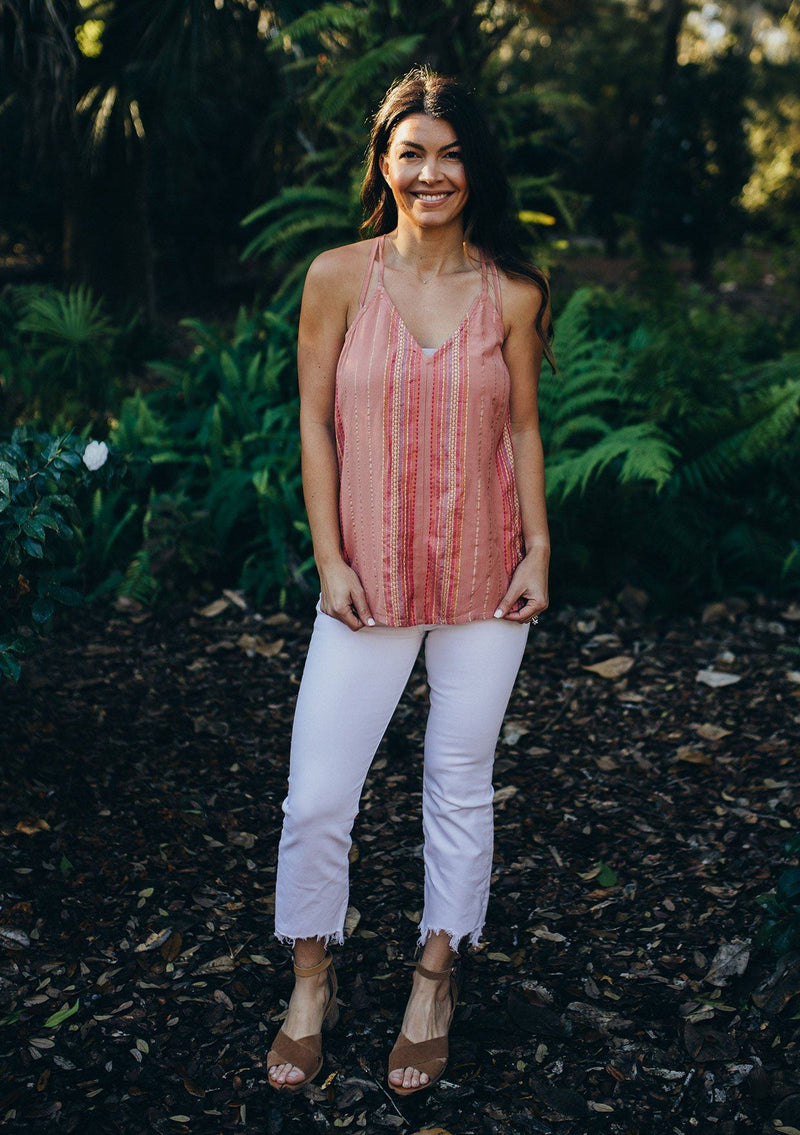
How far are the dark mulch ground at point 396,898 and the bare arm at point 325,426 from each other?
1019 mm

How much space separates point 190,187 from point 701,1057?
30.2 feet

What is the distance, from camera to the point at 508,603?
196 cm

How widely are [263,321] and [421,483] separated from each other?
3979 mm

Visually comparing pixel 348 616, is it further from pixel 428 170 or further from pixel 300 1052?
pixel 300 1052

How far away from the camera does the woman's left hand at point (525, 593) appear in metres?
1.96

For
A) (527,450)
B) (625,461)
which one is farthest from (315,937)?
(625,461)

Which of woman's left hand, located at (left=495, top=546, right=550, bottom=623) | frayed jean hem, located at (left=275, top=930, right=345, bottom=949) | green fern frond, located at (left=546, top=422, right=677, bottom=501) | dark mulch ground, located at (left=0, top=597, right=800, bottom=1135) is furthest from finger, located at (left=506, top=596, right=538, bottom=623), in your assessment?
green fern frond, located at (left=546, top=422, right=677, bottom=501)

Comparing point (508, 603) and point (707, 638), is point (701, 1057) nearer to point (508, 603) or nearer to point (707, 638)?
point (508, 603)

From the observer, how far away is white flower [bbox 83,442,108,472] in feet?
8.30

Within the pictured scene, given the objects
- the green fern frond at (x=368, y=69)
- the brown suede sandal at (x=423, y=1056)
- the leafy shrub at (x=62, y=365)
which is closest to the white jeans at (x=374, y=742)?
the brown suede sandal at (x=423, y=1056)

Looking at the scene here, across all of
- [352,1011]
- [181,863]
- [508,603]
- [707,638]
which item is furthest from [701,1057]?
[707,638]

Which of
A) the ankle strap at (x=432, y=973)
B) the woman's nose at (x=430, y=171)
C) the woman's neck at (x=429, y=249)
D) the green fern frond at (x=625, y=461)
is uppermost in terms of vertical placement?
the woman's nose at (x=430, y=171)

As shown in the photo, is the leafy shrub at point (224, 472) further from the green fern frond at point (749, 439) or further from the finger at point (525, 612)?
the finger at point (525, 612)

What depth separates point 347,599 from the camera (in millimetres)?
1913
